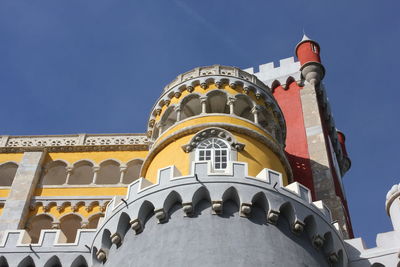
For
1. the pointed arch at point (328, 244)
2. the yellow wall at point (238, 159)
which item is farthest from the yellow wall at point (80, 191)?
the pointed arch at point (328, 244)

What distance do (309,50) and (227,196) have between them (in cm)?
2277

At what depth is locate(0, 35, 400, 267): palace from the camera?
55.5 ft

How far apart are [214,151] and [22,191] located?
13139 mm

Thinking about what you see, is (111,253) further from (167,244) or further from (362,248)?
(362,248)

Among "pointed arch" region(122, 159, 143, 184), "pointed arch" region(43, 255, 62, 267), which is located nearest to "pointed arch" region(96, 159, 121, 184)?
"pointed arch" region(122, 159, 143, 184)

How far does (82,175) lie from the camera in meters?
33.4

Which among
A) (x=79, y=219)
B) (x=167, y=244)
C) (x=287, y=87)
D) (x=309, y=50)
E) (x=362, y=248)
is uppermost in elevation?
(x=309, y=50)

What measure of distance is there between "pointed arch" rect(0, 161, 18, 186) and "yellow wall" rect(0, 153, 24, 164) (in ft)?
0.92

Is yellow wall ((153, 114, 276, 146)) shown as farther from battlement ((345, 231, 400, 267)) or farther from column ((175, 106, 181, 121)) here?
battlement ((345, 231, 400, 267))

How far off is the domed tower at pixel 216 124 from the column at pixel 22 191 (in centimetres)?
829

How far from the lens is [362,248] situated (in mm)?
19219

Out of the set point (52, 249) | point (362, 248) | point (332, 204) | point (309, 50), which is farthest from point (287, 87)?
point (52, 249)

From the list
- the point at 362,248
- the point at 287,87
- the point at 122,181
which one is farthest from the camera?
the point at 287,87

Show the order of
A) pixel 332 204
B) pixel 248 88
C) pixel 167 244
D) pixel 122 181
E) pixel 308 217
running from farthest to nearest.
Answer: pixel 122 181 → pixel 332 204 → pixel 248 88 → pixel 308 217 → pixel 167 244
